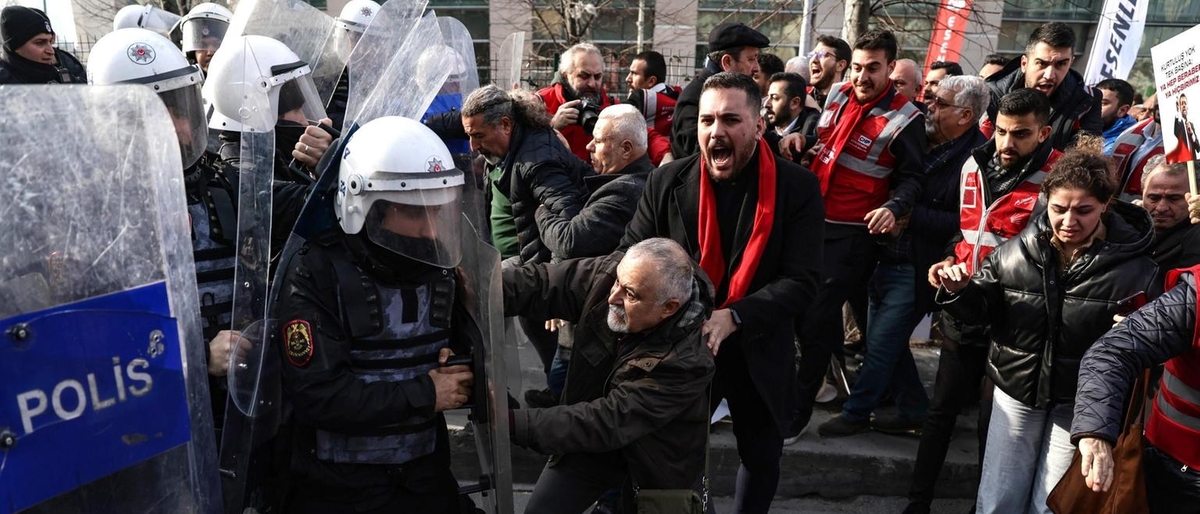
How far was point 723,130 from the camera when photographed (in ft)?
10.7

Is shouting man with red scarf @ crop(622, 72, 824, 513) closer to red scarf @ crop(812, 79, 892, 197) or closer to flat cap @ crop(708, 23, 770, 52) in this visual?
red scarf @ crop(812, 79, 892, 197)

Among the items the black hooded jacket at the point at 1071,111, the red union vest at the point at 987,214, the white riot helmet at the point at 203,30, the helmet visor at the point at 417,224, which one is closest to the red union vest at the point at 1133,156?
the black hooded jacket at the point at 1071,111

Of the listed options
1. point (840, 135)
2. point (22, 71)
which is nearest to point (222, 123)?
point (840, 135)

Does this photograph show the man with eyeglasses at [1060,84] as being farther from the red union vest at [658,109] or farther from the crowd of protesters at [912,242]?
the red union vest at [658,109]

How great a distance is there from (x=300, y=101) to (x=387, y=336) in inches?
54.9

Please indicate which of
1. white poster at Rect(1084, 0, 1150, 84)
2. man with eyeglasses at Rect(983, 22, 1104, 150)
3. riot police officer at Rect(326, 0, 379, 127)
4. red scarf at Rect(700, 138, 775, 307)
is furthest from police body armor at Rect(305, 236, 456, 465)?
white poster at Rect(1084, 0, 1150, 84)

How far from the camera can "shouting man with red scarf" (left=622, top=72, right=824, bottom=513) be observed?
3258 mm

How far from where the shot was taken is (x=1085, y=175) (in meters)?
3.20

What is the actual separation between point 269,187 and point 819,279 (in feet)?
6.50

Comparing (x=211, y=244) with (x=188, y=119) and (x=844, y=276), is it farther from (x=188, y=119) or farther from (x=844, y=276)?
(x=844, y=276)

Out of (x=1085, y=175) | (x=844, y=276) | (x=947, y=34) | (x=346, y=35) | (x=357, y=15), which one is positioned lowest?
(x=844, y=276)

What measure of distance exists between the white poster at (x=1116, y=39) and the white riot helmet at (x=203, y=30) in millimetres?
6720

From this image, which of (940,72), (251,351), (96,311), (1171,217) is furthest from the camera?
(940,72)

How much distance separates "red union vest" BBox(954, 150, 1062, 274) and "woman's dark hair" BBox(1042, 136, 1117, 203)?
543 mm
